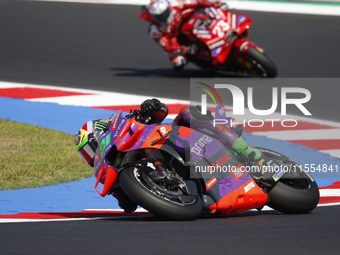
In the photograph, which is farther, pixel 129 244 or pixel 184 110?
pixel 184 110

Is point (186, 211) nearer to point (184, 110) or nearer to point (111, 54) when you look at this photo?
point (184, 110)

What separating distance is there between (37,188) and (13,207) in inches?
25.7

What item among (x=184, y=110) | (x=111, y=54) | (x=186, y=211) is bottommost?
(x=111, y=54)

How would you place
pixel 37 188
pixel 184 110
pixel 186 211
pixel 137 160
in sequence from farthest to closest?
pixel 37 188 → pixel 184 110 → pixel 137 160 → pixel 186 211

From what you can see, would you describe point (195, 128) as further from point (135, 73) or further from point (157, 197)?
point (135, 73)

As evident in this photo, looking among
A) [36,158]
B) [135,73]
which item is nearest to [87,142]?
[36,158]

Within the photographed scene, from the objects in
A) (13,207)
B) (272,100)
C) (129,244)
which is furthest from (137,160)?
(272,100)

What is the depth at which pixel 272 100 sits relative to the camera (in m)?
9.66

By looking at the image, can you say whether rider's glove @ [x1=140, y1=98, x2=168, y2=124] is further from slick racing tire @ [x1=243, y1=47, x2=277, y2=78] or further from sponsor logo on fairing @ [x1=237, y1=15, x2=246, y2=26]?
sponsor logo on fairing @ [x1=237, y1=15, x2=246, y2=26]

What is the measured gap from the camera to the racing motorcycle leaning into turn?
4277 mm

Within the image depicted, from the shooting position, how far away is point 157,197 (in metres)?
4.11

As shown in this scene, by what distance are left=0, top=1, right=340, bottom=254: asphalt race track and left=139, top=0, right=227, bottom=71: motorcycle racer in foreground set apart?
1.82 feet

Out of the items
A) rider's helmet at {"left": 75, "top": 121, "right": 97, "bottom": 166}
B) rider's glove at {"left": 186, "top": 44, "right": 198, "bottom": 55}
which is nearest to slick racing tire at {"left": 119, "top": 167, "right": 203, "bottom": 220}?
rider's helmet at {"left": 75, "top": 121, "right": 97, "bottom": 166}

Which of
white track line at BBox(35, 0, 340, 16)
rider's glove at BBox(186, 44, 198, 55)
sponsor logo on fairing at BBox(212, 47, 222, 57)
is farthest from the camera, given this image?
white track line at BBox(35, 0, 340, 16)
